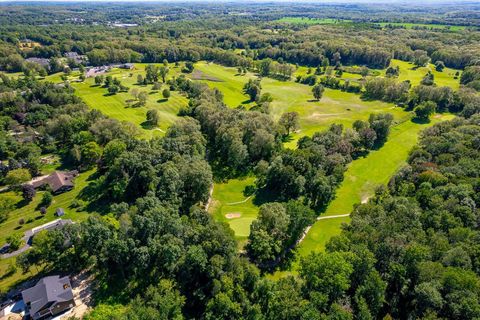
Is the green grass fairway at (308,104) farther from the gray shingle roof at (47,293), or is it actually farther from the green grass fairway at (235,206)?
the gray shingle roof at (47,293)

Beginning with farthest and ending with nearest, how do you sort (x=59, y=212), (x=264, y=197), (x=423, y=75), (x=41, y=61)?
(x=41, y=61) → (x=423, y=75) → (x=264, y=197) → (x=59, y=212)

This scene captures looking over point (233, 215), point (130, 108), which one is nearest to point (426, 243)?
point (233, 215)

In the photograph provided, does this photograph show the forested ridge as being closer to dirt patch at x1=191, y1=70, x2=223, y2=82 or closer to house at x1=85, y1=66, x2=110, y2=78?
house at x1=85, y1=66, x2=110, y2=78

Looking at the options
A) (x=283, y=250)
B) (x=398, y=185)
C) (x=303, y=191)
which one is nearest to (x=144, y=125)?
(x=303, y=191)

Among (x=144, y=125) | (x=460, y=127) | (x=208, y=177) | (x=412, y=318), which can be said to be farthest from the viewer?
(x=144, y=125)

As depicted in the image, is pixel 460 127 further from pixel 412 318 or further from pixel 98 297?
pixel 98 297

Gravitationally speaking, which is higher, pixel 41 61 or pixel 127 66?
pixel 41 61

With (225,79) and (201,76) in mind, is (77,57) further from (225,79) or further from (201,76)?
(225,79)
